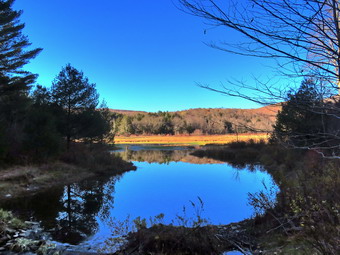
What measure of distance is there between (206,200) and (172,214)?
2.82 metres

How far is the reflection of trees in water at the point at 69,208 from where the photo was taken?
28.9ft

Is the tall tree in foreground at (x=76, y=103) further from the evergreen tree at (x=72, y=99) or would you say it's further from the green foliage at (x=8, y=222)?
the green foliage at (x=8, y=222)

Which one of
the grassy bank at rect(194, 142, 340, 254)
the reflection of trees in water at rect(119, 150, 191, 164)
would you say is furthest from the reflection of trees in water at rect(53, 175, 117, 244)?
the reflection of trees in water at rect(119, 150, 191, 164)

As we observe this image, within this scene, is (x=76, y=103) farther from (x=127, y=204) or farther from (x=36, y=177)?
(x=127, y=204)

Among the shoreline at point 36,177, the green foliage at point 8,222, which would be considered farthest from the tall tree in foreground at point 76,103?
the green foliage at point 8,222

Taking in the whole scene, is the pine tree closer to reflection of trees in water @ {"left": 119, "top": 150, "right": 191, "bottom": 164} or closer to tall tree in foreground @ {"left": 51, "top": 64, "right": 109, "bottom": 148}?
tall tree in foreground @ {"left": 51, "top": 64, "right": 109, "bottom": 148}

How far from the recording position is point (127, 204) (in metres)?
12.6

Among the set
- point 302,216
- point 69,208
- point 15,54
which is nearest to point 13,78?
point 15,54

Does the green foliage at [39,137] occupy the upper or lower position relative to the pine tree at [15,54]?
lower

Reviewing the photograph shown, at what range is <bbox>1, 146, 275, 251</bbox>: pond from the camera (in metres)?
9.14

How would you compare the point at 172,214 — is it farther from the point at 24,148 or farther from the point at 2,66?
the point at 2,66

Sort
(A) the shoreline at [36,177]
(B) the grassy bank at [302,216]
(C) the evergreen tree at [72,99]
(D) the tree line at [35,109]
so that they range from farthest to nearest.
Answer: (C) the evergreen tree at [72,99] < (D) the tree line at [35,109] < (A) the shoreline at [36,177] < (B) the grassy bank at [302,216]

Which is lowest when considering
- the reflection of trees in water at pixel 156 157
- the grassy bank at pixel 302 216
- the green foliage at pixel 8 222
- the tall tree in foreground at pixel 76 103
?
the reflection of trees in water at pixel 156 157

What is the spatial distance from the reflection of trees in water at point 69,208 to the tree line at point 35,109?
169 inches
